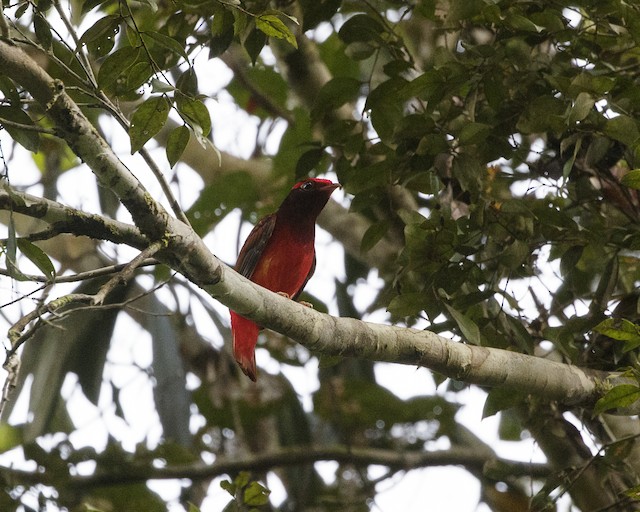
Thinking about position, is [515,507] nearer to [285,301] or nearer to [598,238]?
[598,238]

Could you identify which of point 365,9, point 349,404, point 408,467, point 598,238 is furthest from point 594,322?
point 349,404

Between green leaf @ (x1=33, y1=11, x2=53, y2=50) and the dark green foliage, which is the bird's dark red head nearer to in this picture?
the dark green foliage

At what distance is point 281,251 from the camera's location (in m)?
5.01

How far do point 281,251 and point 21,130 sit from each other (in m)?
2.37

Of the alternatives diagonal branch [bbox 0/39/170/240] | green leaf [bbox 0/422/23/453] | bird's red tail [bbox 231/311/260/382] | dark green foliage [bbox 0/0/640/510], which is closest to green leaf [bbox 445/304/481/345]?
dark green foliage [bbox 0/0/640/510]

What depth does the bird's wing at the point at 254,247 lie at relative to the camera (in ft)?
16.2

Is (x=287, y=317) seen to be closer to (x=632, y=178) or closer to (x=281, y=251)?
(x=632, y=178)

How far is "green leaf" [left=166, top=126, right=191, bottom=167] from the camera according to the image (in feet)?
9.02

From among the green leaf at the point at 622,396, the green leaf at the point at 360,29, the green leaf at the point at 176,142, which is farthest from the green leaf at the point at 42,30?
the green leaf at the point at 622,396

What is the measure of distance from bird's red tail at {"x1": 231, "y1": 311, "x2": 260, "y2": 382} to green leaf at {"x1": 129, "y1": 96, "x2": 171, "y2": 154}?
2.38 m

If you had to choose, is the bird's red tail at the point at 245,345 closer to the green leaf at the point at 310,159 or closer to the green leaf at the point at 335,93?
the green leaf at the point at 310,159

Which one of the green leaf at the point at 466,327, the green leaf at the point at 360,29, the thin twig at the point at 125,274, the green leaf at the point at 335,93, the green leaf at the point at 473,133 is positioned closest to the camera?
the thin twig at the point at 125,274

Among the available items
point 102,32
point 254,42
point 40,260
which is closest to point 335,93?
point 254,42

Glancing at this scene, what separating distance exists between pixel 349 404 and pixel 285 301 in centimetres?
400
